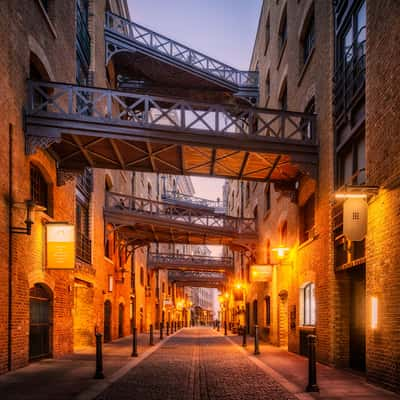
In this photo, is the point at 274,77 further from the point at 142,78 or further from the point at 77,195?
the point at 77,195

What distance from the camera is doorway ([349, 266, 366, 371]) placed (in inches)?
485

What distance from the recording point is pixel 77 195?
62.0 feet

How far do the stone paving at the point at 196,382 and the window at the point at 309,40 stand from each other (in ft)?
30.8

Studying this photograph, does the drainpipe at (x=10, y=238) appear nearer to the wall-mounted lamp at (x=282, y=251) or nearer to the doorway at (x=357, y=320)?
the doorway at (x=357, y=320)

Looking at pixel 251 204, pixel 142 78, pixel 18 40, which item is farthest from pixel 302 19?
pixel 251 204

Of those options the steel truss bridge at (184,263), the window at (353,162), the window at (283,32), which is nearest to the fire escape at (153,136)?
the window at (353,162)

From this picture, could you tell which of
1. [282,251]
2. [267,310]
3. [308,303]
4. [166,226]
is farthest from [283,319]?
[166,226]

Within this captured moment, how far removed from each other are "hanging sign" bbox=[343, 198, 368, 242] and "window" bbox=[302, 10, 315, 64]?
7.28 meters

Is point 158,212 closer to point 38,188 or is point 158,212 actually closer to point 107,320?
point 107,320

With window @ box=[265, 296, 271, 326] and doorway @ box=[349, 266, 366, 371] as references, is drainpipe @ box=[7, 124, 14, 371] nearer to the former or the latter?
doorway @ box=[349, 266, 366, 371]

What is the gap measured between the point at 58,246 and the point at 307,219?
25.2ft

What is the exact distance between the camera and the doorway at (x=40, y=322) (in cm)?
1352

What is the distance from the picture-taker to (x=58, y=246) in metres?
13.5

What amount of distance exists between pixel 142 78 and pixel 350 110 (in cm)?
1666
